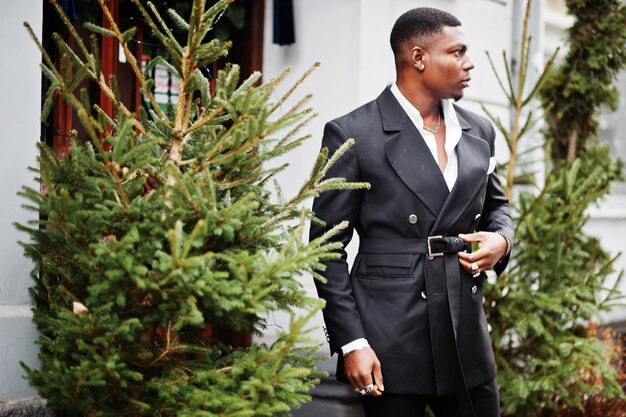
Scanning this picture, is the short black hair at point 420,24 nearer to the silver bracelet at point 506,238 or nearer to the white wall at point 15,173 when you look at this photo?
the silver bracelet at point 506,238

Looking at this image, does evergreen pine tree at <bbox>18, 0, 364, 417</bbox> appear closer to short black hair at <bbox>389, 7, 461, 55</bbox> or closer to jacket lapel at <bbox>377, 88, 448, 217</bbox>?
jacket lapel at <bbox>377, 88, 448, 217</bbox>

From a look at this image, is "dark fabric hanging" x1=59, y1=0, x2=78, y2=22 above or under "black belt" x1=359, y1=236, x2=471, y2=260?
above

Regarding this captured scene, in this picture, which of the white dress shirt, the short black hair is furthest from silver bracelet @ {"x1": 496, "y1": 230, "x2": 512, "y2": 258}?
the short black hair

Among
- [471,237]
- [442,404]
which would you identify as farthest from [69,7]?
[442,404]

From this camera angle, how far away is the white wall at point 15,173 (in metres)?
3.30

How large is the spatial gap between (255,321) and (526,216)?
102 inches

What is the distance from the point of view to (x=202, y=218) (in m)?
2.48

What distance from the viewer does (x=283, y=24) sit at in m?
5.23

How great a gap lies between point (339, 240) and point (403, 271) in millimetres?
266

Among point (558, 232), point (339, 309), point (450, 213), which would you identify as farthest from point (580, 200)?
point (339, 309)

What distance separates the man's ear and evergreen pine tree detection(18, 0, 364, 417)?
22.4 inches

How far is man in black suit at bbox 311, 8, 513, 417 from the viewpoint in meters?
A: 3.04

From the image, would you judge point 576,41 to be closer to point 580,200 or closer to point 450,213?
point 580,200

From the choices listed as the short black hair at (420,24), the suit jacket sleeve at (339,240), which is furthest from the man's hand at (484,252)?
the short black hair at (420,24)
